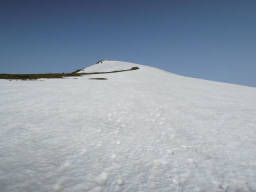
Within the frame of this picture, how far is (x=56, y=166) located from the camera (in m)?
3.51

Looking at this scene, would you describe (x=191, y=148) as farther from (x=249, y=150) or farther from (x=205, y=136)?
(x=249, y=150)

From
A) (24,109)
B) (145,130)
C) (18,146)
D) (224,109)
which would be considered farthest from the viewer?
(224,109)

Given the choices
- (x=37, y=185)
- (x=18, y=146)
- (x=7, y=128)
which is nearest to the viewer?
(x=37, y=185)

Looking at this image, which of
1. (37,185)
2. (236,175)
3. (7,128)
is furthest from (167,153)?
(7,128)

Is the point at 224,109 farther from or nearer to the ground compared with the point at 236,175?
farther from the ground

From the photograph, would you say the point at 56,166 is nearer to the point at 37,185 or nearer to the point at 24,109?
the point at 37,185

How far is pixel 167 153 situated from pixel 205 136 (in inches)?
79.0

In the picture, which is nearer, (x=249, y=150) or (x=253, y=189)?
(x=253, y=189)

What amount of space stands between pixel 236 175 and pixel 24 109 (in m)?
8.41

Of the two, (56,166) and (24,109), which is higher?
(24,109)

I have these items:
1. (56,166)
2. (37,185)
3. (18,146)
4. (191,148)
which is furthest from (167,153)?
(18,146)

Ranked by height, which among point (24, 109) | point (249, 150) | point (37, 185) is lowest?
point (37, 185)

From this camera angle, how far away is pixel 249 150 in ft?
14.6

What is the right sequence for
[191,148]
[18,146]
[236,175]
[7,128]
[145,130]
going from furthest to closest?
1. [145,130]
2. [7,128]
3. [191,148]
4. [18,146]
5. [236,175]
